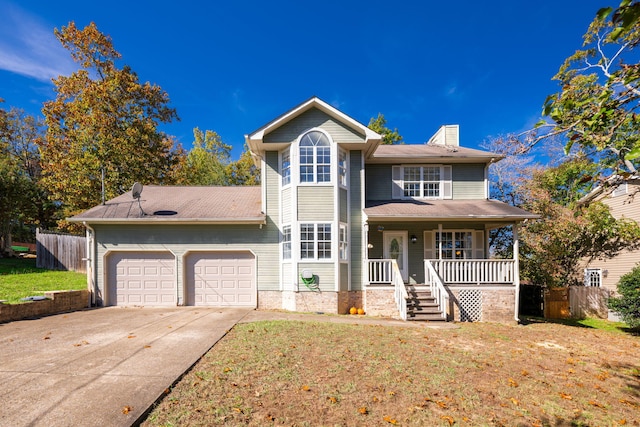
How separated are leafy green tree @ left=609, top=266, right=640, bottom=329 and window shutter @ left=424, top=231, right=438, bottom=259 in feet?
19.9

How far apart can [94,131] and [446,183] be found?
20.0 m

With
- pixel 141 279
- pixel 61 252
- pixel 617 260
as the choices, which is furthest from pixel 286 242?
pixel 617 260

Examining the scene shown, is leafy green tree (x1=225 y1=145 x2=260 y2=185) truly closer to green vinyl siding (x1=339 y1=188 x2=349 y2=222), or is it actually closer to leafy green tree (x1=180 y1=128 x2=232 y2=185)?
leafy green tree (x1=180 y1=128 x2=232 y2=185)

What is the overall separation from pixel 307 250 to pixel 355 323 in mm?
3337

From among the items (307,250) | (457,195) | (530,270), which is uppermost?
(457,195)

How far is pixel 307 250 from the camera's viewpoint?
11781mm

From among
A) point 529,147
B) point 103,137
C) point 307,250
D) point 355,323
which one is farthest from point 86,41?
point 529,147

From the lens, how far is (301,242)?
11.8 metres

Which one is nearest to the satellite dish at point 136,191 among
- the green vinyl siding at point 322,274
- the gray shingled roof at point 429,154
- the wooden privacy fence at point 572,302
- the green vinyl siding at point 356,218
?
the green vinyl siding at point 322,274

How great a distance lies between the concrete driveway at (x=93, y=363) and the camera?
3.90 m

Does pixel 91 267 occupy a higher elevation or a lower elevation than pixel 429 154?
lower

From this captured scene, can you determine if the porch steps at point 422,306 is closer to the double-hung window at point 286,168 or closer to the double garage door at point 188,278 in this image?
the double garage door at point 188,278

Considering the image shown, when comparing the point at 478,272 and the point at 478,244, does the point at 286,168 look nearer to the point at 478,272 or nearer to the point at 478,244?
the point at 478,272

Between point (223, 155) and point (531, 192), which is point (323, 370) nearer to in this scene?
point (531, 192)
